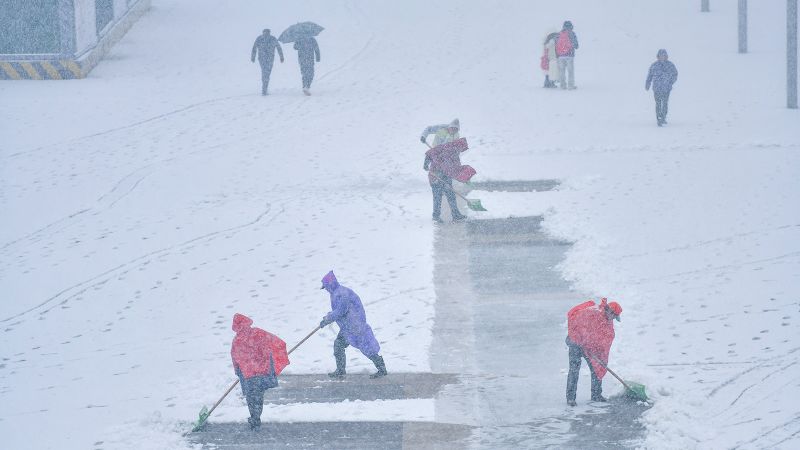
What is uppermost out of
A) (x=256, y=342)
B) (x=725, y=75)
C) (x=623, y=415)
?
(x=725, y=75)

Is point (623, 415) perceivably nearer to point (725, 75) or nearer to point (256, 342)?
point (256, 342)

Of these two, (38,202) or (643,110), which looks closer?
(38,202)

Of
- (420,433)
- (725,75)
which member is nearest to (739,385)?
(420,433)

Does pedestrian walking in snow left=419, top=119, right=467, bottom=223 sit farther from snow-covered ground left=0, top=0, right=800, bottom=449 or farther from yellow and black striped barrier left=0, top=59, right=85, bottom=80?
yellow and black striped barrier left=0, top=59, right=85, bottom=80

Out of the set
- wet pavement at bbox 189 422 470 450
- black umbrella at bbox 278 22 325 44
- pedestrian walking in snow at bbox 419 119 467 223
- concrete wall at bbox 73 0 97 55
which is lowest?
wet pavement at bbox 189 422 470 450

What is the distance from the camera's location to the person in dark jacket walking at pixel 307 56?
2612cm

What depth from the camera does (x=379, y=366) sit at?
1172 cm

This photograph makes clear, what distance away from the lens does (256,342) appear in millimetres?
10594

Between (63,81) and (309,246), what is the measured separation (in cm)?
1513

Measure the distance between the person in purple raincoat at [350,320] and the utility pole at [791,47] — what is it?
49.4 feet

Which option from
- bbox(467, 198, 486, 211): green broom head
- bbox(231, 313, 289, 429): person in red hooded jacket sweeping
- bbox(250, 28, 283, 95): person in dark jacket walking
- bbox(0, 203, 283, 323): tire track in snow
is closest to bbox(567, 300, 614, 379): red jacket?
bbox(231, 313, 289, 429): person in red hooded jacket sweeping

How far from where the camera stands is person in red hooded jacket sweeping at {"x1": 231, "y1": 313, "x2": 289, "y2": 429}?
34.5 feet

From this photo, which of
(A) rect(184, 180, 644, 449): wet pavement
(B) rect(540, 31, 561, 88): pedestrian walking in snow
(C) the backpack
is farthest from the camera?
(B) rect(540, 31, 561, 88): pedestrian walking in snow

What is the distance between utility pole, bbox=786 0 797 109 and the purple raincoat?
49.5ft
